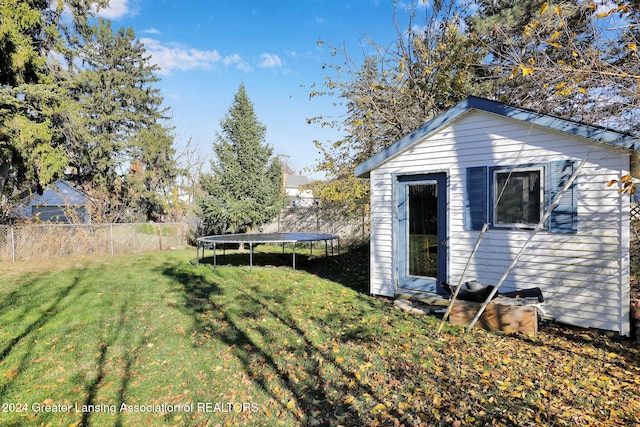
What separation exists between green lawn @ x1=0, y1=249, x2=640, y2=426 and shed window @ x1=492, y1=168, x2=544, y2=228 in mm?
1637

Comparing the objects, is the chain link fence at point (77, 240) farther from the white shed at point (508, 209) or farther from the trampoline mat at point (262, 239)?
the white shed at point (508, 209)

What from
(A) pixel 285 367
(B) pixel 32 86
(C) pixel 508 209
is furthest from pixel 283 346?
(B) pixel 32 86

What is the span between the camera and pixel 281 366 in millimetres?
3672

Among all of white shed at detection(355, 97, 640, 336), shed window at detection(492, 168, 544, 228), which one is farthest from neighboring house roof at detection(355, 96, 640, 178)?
shed window at detection(492, 168, 544, 228)

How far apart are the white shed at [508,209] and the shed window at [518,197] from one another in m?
0.01

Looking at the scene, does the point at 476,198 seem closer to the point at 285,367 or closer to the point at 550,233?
the point at 550,233

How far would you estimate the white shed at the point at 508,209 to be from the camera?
14.5ft

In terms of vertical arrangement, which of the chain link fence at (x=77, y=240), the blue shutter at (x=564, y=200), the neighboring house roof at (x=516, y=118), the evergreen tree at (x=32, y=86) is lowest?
the chain link fence at (x=77, y=240)

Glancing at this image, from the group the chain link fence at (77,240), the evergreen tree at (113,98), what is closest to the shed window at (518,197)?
the chain link fence at (77,240)

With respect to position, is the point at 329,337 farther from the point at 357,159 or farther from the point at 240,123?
the point at 240,123

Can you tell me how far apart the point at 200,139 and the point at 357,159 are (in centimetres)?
1910

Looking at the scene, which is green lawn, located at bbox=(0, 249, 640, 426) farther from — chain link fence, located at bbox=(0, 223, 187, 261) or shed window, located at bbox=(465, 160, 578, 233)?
chain link fence, located at bbox=(0, 223, 187, 261)

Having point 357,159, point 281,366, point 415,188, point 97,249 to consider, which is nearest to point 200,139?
point 97,249

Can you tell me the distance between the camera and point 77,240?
37.5 feet
